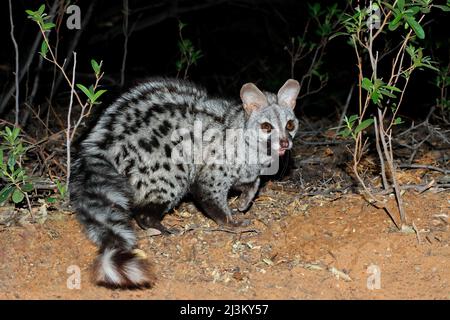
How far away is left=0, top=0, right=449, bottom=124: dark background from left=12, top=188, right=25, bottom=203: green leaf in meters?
2.60

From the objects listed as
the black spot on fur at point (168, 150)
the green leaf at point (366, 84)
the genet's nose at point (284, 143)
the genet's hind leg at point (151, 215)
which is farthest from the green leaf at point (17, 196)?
the green leaf at point (366, 84)

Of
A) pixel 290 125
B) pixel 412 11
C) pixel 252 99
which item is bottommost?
pixel 290 125

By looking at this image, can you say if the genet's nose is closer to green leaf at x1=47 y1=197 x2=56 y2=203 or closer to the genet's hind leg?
the genet's hind leg

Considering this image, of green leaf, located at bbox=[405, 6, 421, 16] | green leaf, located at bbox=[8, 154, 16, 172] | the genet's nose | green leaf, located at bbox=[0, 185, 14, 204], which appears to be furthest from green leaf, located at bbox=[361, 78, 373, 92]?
green leaf, located at bbox=[0, 185, 14, 204]

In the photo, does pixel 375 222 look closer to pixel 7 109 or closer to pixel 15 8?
pixel 7 109

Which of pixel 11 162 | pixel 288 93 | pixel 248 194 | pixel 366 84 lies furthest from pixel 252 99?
pixel 11 162

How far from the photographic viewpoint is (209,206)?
6266mm

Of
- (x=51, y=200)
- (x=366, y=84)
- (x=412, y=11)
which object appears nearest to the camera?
(x=412, y=11)

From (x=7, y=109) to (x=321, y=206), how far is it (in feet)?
16.9

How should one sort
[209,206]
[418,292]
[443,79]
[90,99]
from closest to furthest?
[418,292] → [90,99] → [209,206] → [443,79]

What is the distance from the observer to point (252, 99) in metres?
6.31

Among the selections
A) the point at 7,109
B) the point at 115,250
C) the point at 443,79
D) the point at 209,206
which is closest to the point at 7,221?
the point at 115,250

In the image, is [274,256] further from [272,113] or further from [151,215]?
[272,113]

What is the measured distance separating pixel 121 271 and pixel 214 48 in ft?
30.4
